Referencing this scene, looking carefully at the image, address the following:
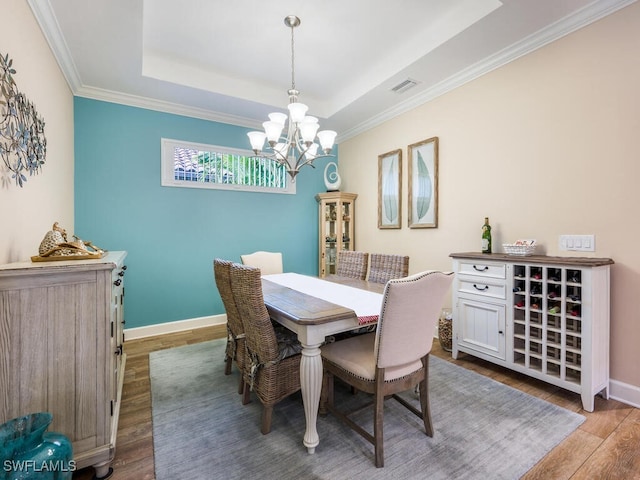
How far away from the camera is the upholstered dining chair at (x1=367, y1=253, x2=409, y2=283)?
2.65 m

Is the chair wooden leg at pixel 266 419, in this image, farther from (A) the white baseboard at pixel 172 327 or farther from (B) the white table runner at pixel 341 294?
(A) the white baseboard at pixel 172 327

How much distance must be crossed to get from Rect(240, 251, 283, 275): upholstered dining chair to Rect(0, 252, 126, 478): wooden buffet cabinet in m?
1.80

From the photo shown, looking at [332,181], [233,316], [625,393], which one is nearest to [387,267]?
[233,316]

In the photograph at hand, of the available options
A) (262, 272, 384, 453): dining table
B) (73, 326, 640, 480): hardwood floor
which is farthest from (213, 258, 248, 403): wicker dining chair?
(73, 326, 640, 480): hardwood floor

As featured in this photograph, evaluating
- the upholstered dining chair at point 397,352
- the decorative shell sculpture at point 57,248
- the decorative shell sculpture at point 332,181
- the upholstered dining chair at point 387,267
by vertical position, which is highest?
the decorative shell sculpture at point 332,181

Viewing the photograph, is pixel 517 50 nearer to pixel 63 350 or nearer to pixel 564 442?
pixel 564 442

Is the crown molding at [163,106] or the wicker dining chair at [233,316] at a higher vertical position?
the crown molding at [163,106]

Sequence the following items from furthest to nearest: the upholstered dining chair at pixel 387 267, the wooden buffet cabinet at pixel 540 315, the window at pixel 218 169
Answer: the window at pixel 218 169 → the upholstered dining chair at pixel 387 267 → the wooden buffet cabinet at pixel 540 315

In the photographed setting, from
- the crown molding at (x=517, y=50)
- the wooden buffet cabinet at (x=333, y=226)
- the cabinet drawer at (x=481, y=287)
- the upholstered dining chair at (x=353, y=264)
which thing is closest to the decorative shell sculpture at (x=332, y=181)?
the wooden buffet cabinet at (x=333, y=226)

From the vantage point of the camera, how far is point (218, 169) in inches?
156

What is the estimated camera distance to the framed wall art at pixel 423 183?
3.37 metres

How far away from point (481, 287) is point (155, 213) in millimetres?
3504

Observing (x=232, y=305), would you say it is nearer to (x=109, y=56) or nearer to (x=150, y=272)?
(x=150, y=272)

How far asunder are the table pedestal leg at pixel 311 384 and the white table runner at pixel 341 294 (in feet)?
1.06
